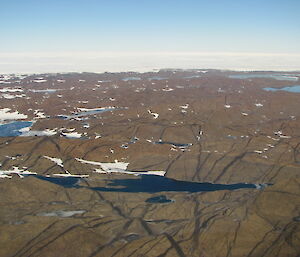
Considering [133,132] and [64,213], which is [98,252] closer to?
[64,213]

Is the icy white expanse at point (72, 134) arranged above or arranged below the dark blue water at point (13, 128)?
above

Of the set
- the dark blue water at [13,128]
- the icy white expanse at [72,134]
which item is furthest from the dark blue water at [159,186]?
the dark blue water at [13,128]

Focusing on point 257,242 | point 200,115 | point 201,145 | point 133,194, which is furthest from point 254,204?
point 200,115

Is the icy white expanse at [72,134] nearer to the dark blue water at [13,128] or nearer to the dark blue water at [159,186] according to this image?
the dark blue water at [13,128]

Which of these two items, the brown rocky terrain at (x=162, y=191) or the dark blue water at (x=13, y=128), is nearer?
the brown rocky terrain at (x=162, y=191)

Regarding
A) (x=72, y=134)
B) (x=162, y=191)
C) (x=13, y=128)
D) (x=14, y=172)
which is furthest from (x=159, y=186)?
(x=13, y=128)

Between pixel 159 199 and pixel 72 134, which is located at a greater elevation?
pixel 72 134

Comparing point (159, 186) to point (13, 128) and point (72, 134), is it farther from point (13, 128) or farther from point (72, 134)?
point (13, 128)
